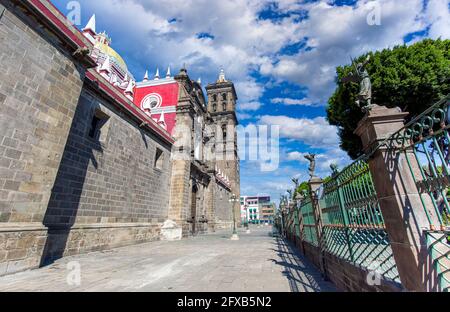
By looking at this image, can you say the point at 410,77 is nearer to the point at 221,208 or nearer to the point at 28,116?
the point at 28,116

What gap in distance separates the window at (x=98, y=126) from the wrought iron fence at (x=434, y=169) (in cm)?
1001

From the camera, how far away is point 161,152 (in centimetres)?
1411

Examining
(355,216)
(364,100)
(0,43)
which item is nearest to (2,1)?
(0,43)

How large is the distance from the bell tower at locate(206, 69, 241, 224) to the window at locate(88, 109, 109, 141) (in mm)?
32480

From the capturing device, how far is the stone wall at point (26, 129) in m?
4.61

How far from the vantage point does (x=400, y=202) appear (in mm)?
2199

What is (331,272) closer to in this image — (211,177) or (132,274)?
(132,274)

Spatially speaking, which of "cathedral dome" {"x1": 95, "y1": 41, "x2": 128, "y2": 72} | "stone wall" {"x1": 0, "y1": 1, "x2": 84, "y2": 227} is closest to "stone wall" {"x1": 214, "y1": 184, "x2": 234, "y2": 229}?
"cathedral dome" {"x1": 95, "y1": 41, "x2": 128, "y2": 72}

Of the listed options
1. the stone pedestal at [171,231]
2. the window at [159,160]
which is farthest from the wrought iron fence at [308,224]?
the window at [159,160]

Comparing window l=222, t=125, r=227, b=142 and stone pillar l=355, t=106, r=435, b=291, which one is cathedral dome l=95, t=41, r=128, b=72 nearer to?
stone pillar l=355, t=106, r=435, b=291

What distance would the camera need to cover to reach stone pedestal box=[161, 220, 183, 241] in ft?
43.6

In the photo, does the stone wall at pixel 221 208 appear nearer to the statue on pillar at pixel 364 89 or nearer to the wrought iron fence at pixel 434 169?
the statue on pillar at pixel 364 89

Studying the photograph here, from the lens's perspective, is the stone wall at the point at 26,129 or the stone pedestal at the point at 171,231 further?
the stone pedestal at the point at 171,231

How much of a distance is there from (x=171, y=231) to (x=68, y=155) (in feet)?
27.2
